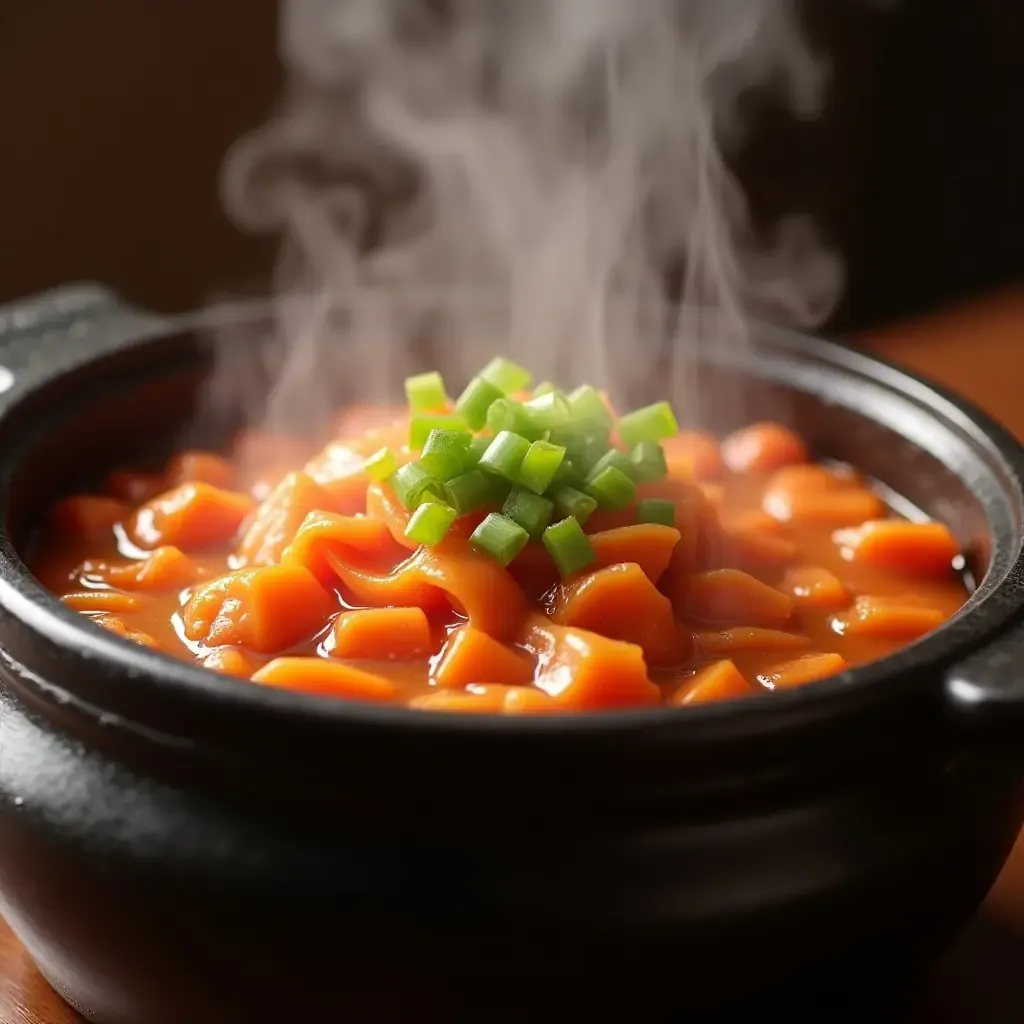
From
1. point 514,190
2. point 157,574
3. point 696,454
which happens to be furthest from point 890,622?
point 514,190

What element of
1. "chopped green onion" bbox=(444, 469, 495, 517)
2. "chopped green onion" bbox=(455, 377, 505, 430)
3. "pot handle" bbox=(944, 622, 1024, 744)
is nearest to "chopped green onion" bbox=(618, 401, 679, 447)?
"chopped green onion" bbox=(455, 377, 505, 430)

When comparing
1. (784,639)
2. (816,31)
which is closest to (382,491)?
(784,639)

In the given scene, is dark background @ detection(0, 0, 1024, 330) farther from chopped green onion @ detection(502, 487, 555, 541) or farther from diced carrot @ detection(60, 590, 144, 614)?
chopped green onion @ detection(502, 487, 555, 541)

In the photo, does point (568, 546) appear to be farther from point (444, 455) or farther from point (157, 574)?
point (157, 574)

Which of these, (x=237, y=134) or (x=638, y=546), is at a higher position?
(x=638, y=546)

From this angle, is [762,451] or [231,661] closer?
[231,661]

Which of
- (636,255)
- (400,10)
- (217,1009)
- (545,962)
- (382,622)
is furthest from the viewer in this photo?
(400,10)

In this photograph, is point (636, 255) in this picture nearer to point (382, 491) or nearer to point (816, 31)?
point (382, 491)
